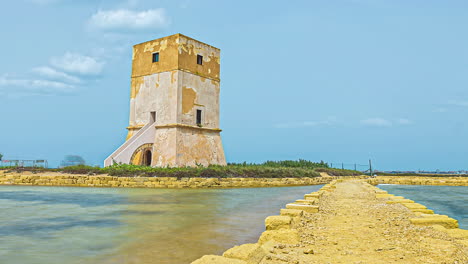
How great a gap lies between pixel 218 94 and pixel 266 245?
22189 mm

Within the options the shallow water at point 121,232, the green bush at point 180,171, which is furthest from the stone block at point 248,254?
the green bush at point 180,171

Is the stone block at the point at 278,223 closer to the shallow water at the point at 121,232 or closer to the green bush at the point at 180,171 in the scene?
the shallow water at the point at 121,232

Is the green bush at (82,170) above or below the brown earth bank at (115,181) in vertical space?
above

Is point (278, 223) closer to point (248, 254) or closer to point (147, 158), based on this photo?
point (248, 254)

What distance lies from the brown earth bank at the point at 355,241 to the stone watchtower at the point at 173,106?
17153 millimetres

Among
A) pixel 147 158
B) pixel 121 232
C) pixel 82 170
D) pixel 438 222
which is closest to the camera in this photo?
pixel 438 222

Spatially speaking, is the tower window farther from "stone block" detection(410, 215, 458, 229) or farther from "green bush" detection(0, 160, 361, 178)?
"stone block" detection(410, 215, 458, 229)

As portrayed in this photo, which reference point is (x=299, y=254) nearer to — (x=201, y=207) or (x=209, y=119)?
(x=201, y=207)

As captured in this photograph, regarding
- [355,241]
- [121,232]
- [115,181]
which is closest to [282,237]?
[355,241]

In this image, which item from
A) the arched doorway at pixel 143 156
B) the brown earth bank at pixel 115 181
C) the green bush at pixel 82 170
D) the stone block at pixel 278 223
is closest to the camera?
the stone block at pixel 278 223

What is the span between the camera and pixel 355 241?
3.93 m

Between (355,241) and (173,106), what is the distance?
19.2 meters

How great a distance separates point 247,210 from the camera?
381 inches

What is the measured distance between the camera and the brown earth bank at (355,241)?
3.14 meters
